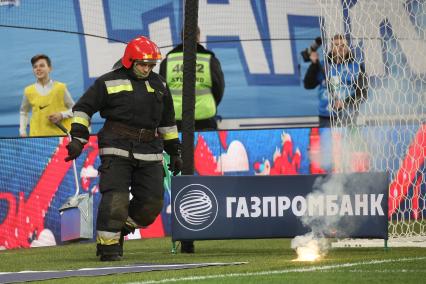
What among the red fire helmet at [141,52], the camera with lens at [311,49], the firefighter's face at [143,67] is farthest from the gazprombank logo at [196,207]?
A: the camera with lens at [311,49]

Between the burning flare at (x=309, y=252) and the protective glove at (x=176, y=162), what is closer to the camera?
the burning flare at (x=309, y=252)

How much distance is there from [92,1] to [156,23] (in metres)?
0.90

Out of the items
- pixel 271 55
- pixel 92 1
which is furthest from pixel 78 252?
pixel 271 55

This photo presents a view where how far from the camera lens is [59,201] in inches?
596

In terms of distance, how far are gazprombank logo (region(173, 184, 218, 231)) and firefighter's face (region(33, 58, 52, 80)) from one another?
4.53 m

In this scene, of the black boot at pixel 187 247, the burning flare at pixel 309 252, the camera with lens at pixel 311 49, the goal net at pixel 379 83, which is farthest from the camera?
the camera with lens at pixel 311 49

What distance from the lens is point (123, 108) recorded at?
12.5 metres

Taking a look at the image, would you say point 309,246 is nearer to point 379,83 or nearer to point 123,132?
point 123,132

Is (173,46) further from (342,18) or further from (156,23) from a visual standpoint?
(342,18)

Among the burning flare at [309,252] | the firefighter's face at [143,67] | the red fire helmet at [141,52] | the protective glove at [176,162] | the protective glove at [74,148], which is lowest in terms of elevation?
the burning flare at [309,252]

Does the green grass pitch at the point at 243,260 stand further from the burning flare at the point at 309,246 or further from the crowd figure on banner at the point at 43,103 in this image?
the crowd figure on banner at the point at 43,103

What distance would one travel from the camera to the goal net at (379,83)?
14.3 metres

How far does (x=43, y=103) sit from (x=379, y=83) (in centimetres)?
455

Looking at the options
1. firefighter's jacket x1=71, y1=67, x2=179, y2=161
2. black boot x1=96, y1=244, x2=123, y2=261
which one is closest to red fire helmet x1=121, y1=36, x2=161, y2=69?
firefighter's jacket x1=71, y1=67, x2=179, y2=161
